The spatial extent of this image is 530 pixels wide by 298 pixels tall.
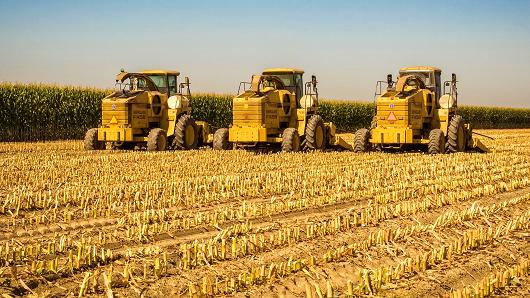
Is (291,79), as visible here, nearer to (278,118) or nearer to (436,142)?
(278,118)

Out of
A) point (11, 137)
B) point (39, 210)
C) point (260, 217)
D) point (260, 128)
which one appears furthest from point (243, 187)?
point (11, 137)

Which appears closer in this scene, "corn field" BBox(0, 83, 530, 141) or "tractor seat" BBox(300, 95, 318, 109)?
"tractor seat" BBox(300, 95, 318, 109)

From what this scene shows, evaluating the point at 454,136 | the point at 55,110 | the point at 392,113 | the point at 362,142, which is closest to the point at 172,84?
the point at 362,142

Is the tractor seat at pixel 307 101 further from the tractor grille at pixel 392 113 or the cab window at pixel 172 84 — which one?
the cab window at pixel 172 84

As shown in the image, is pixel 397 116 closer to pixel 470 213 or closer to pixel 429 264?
pixel 470 213

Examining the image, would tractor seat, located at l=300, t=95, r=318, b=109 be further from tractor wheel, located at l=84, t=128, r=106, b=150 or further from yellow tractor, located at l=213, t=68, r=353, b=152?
tractor wheel, located at l=84, t=128, r=106, b=150

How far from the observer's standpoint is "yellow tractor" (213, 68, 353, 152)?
20.8 metres

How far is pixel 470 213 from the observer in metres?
9.90

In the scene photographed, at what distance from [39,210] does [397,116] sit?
12819 mm

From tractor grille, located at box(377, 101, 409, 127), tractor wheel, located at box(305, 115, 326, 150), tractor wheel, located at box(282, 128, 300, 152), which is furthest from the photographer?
tractor wheel, located at box(305, 115, 326, 150)

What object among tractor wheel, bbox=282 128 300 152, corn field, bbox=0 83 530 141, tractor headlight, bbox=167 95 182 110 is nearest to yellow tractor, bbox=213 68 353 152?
tractor wheel, bbox=282 128 300 152

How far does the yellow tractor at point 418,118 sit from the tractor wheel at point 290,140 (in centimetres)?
198

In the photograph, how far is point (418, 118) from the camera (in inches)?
826

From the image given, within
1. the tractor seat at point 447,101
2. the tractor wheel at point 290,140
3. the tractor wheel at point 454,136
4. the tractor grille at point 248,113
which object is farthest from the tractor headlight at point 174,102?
the tractor wheel at point 454,136
